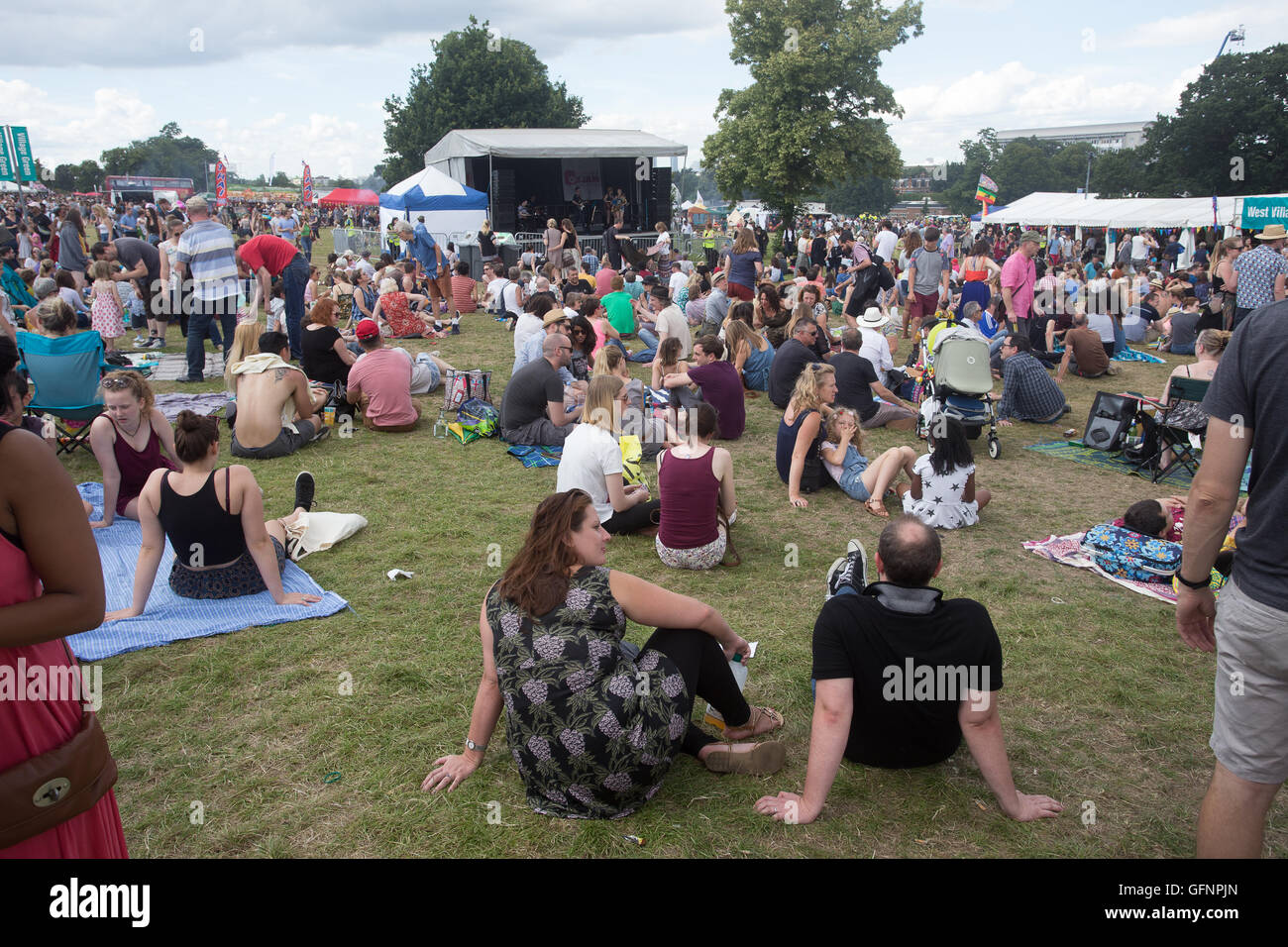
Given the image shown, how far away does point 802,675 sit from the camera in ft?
14.4

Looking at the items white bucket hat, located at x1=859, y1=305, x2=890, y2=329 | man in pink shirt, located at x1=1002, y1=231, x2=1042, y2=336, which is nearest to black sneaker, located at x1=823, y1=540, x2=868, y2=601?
white bucket hat, located at x1=859, y1=305, x2=890, y2=329

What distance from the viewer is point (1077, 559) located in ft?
19.2

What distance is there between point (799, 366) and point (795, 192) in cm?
2315

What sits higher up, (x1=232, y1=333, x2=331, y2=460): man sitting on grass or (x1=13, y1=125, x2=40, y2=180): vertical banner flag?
(x1=13, y1=125, x2=40, y2=180): vertical banner flag

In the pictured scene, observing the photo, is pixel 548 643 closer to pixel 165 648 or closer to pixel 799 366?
pixel 165 648

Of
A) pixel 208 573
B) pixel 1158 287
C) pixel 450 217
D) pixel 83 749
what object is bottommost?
pixel 208 573

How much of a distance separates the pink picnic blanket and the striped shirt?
9409mm

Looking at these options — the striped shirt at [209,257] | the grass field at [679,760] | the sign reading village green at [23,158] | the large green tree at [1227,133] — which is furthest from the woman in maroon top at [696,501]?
the large green tree at [1227,133]

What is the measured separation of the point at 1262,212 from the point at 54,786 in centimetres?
2891

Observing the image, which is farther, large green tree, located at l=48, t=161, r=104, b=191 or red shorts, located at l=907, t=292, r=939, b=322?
large green tree, located at l=48, t=161, r=104, b=191

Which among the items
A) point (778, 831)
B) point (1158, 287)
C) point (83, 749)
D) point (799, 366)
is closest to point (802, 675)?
point (778, 831)

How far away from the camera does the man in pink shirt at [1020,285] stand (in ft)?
39.0

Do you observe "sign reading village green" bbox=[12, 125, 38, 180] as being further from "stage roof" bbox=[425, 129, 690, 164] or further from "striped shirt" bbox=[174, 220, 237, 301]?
"striped shirt" bbox=[174, 220, 237, 301]

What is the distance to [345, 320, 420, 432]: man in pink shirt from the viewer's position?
8.95 m
